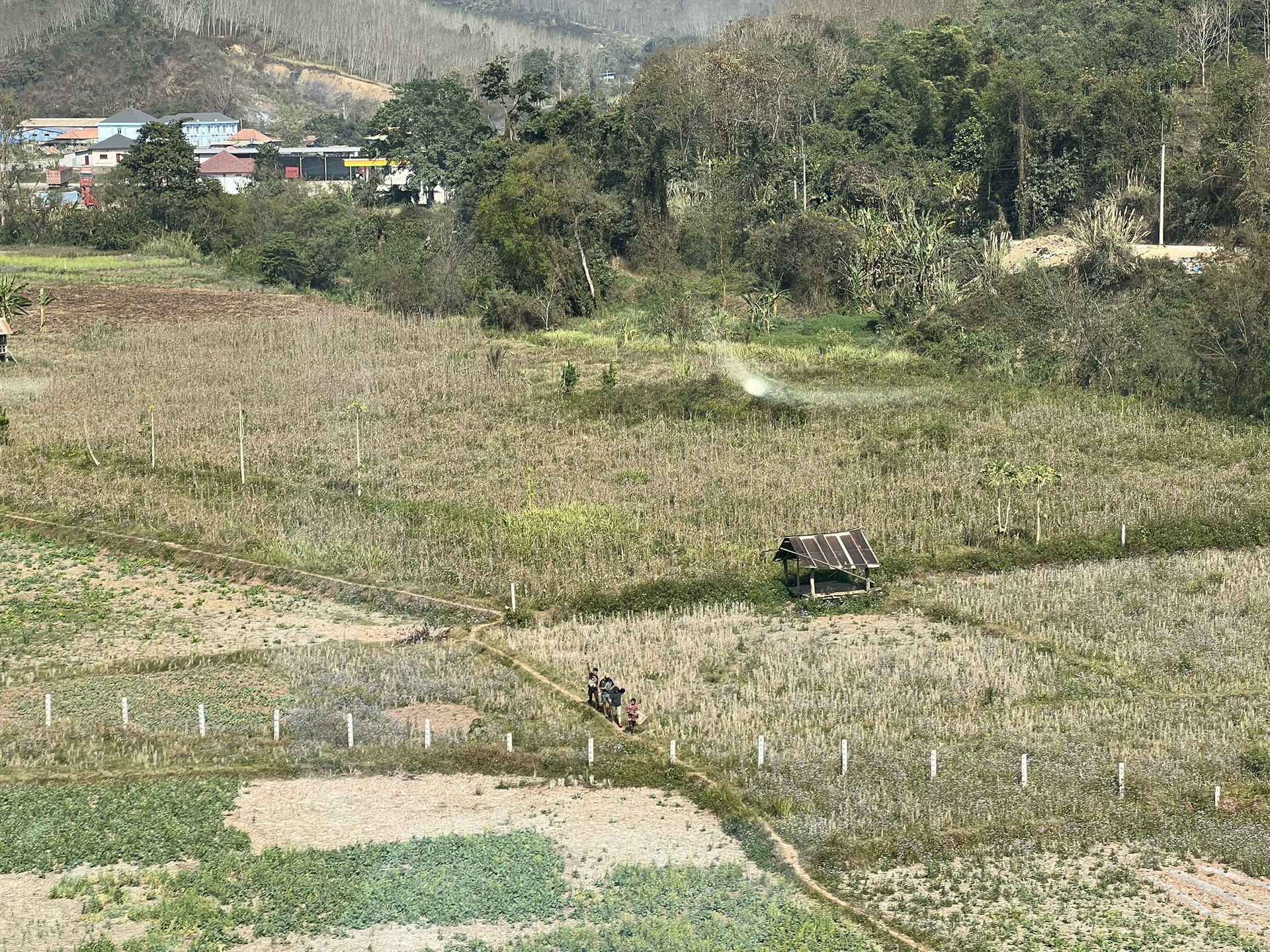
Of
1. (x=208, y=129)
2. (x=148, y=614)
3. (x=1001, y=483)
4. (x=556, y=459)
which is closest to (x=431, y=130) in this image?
(x=208, y=129)

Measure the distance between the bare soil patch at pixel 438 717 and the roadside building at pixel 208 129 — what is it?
88588 mm

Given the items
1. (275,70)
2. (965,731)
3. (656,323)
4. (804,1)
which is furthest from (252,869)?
(275,70)

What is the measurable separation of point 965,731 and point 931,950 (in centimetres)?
492

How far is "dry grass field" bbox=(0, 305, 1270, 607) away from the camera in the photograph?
26.2 metres

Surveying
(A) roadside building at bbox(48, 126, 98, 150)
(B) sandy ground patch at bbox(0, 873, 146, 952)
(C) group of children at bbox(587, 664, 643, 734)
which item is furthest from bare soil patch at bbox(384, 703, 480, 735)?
(A) roadside building at bbox(48, 126, 98, 150)

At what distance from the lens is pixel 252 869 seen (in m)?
16.1

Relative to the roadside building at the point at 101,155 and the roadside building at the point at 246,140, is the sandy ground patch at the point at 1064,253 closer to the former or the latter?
the roadside building at the point at 246,140

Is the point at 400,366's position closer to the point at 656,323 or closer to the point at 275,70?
the point at 656,323

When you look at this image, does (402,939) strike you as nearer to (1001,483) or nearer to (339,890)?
(339,890)

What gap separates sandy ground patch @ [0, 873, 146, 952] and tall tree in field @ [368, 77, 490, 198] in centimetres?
5396

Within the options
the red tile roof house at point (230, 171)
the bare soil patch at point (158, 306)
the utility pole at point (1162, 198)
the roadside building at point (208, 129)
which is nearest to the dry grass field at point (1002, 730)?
the utility pole at point (1162, 198)

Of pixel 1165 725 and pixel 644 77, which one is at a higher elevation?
pixel 644 77

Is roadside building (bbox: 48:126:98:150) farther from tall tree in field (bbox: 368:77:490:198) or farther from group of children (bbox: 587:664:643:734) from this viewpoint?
group of children (bbox: 587:664:643:734)

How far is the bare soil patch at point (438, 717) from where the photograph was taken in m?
19.7
